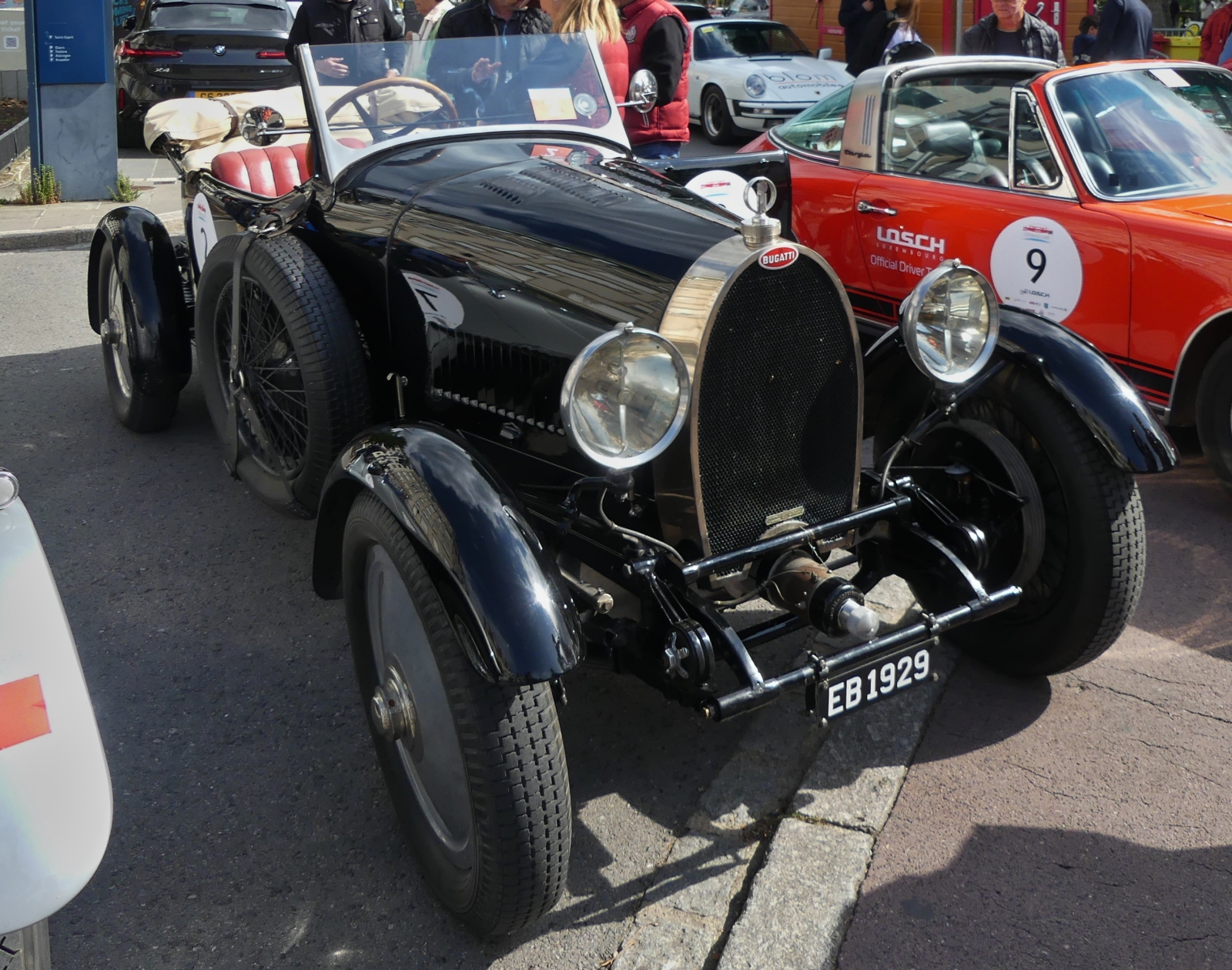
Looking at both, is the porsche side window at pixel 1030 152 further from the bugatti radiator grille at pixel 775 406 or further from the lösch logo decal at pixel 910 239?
the bugatti radiator grille at pixel 775 406

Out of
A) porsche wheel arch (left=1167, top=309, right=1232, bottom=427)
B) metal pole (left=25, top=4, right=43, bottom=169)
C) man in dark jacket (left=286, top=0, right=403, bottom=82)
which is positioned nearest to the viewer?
porsche wheel arch (left=1167, top=309, right=1232, bottom=427)

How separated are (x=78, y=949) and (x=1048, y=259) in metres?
4.10

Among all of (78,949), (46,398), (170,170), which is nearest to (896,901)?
(78,949)

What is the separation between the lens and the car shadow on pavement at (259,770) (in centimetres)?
243

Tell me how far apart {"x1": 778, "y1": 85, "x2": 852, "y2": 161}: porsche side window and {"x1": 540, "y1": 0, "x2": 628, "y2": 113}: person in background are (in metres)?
1.25

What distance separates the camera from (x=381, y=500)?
8.00 ft

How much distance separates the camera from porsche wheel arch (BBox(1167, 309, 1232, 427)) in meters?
4.22

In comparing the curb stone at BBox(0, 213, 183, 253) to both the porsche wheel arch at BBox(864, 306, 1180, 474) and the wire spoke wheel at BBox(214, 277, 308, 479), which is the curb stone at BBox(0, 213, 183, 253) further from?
the porsche wheel arch at BBox(864, 306, 1180, 474)

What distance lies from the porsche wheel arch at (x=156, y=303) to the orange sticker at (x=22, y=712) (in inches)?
126

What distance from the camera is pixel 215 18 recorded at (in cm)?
1152

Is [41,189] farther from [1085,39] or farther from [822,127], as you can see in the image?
[1085,39]

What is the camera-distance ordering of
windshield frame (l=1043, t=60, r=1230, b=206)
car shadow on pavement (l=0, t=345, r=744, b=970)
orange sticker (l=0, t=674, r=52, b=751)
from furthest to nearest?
windshield frame (l=1043, t=60, r=1230, b=206), car shadow on pavement (l=0, t=345, r=744, b=970), orange sticker (l=0, t=674, r=52, b=751)

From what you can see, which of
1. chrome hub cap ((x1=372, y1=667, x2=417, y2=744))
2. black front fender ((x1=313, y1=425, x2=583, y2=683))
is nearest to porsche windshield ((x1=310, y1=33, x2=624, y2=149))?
black front fender ((x1=313, y1=425, x2=583, y2=683))

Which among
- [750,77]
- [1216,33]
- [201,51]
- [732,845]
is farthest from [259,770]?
[750,77]
